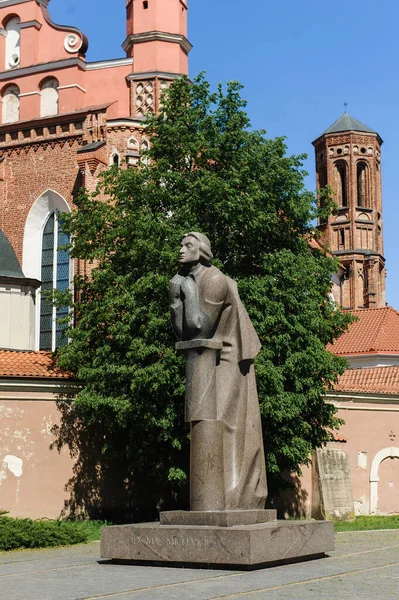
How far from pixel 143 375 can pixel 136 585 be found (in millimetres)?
11199

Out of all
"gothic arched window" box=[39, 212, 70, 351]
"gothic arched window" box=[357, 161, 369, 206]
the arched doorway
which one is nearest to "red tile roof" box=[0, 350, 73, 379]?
"gothic arched window" box=[39, 212, 70, 351]

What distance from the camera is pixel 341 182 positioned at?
64.6 meters

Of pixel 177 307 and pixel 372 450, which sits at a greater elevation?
pixel 177 307

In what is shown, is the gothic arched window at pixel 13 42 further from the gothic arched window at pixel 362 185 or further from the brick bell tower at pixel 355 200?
the gothic arched window at pixel 362 185

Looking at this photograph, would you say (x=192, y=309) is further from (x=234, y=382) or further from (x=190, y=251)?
(x=234, y=382)

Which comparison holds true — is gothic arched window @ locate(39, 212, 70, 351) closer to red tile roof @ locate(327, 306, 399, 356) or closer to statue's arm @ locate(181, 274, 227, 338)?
red tile roof @ locate(327, 306, 399, 356)

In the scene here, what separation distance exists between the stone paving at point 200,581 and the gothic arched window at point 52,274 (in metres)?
19.2

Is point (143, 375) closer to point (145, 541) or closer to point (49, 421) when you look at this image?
point (49, 421)

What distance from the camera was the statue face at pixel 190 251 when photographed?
10.0m

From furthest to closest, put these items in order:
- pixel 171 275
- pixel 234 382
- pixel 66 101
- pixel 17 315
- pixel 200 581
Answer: pixel 66 101, pixel 17 315, pixel 171 275, pixel 234 382, pixel 200 581

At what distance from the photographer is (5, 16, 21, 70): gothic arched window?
3384cm

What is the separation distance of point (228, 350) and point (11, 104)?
85.1 feet

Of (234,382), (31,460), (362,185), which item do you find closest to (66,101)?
(31,460)

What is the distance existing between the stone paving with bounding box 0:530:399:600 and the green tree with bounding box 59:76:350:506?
8.95 metres
